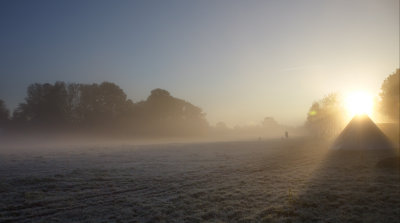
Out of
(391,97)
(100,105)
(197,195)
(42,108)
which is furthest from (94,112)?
(391,97)

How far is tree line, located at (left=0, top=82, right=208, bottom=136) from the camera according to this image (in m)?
61.2

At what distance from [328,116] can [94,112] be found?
8037 cm

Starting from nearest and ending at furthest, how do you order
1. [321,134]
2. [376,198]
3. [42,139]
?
1. [376,198]
2. [42,139]
3. [321,134]

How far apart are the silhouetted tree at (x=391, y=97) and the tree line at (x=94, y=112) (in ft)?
217

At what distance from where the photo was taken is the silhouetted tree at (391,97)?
45.1 meters

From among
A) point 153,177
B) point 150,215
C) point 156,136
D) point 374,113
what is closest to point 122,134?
point 156,136

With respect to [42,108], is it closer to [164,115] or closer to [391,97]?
[164,115]

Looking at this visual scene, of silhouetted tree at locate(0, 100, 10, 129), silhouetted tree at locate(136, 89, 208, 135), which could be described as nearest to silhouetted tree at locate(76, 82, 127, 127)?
silhouetted tree at locate(136, 89, 208, 135)

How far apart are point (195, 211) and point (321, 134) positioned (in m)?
75.0

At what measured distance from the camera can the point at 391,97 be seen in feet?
152

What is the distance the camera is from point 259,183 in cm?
1167

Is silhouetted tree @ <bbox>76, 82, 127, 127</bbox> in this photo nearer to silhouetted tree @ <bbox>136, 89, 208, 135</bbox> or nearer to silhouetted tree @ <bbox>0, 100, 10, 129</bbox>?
silhouetted tree @ <bbox>136, 89, 208, 135</bbox>

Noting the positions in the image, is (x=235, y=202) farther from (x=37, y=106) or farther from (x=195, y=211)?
(x=37, y=106)

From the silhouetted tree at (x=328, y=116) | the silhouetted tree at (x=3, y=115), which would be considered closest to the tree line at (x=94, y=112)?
the silhouetted tree at (x=3, y=115)
